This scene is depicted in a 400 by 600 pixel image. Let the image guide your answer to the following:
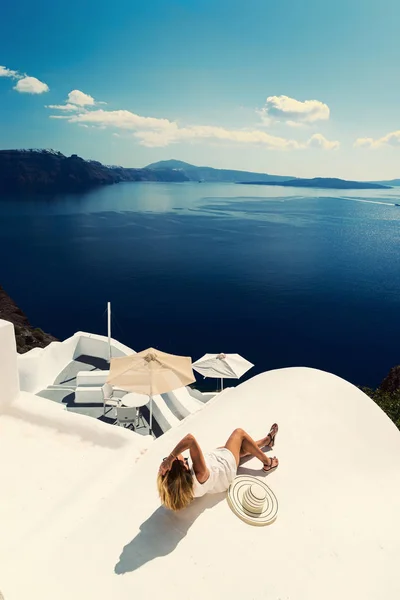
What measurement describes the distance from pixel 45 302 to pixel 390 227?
96623 mm

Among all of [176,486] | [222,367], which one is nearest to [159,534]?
[176,486]

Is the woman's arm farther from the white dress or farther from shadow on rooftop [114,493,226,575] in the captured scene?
shadow on rooftop [114,493,226,575]

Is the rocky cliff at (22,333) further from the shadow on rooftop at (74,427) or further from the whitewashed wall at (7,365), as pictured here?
the shadow on rooftop at (74,427)

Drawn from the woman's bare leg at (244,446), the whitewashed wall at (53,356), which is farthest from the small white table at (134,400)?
the woman's bare leg at (244,446)

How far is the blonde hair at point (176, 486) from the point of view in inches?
134

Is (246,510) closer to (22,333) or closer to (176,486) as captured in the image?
(176,486)

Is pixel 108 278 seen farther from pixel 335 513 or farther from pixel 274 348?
pixel 335 513

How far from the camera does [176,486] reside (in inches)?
134

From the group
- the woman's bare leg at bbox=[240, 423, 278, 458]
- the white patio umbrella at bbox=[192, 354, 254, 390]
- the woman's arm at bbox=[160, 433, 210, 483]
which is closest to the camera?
the woman's arm at bbox=[160, 433, 210, 483]

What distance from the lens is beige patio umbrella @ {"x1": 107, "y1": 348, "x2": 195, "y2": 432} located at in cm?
824

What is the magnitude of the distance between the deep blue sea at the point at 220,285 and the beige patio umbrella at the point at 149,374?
78.1 ft

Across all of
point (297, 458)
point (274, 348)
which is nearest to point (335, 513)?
point (297, 458)

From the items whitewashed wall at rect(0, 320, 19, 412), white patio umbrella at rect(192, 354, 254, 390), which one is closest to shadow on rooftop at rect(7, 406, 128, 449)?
whitewashed wall at rect(0, 320, 19, 412)

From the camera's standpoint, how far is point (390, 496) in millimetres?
4418
